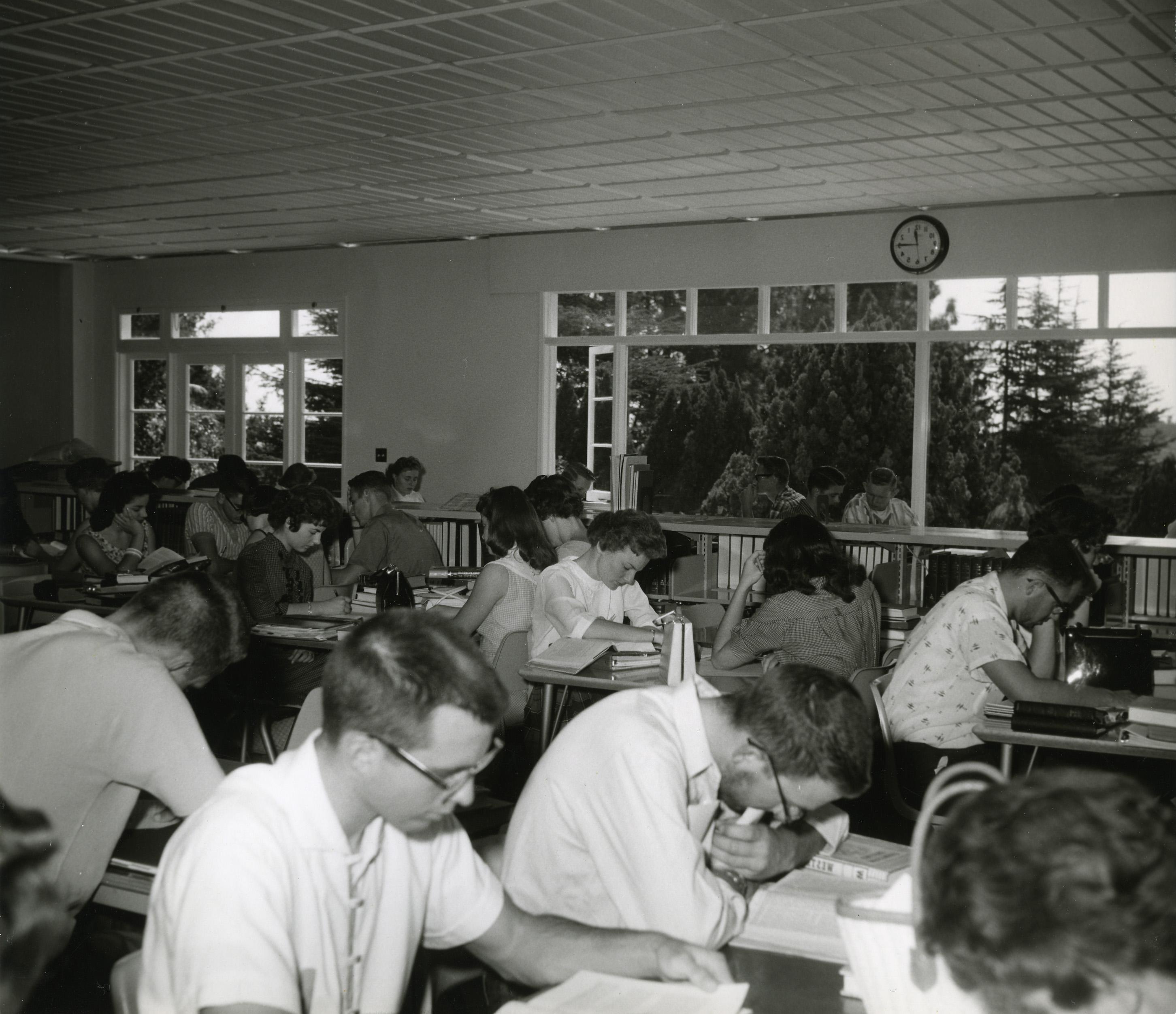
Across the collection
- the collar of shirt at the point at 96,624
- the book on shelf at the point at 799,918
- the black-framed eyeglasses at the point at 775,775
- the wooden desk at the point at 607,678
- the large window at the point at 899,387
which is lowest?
the wooden desk at the point at 607,678

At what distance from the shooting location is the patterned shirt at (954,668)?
166 inches

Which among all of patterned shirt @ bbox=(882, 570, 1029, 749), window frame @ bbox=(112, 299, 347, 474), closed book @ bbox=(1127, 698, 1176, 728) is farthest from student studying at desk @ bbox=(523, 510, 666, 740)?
window frame @ bbox=(112, 299, 347, 474)

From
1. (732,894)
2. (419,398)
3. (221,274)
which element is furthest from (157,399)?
(732,894)

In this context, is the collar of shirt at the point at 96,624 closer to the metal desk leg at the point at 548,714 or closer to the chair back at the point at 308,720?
the chair back at the point at 308,720

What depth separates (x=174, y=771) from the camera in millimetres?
2471

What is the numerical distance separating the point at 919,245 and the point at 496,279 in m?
4.16

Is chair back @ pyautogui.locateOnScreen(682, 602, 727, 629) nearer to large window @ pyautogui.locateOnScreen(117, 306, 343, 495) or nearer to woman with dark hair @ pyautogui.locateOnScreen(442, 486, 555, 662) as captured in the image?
woman with dark hair @ pyautogui.locateOnScreen(442, 486, 555, 662)

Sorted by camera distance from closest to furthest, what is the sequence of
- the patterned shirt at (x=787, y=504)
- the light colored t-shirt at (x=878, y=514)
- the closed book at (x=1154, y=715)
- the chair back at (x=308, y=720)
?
1. the chair back at (x=308, y=720)
2. the closed book at (x=1154, y=715)
3. the patterned shirt at (x=787, y=504)
4. the light colored t-shirt at (x=878, y=514)

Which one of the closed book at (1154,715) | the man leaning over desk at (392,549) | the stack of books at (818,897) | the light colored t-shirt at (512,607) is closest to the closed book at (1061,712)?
the closed book at (1154,715)

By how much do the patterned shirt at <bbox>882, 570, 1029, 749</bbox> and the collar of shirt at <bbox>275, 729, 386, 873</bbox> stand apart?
2.89m

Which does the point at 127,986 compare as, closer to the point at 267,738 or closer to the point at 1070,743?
the point at 267,738

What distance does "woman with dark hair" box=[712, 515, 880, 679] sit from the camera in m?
4.82

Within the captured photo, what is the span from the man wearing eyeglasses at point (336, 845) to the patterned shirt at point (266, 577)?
4.07 meters

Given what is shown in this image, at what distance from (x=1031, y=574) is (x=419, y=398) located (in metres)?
9.33
